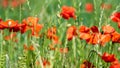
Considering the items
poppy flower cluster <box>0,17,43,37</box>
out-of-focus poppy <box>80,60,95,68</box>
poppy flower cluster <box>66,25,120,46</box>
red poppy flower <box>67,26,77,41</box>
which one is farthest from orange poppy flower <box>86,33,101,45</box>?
poppy flower cluster <box>0,17,43,37</box>

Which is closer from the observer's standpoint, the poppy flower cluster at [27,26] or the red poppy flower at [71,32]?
the poppy flower cluster at [27,26]

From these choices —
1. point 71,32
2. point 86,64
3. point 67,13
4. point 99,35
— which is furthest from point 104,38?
point 67,13

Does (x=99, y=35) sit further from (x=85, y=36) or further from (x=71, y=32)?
(x=71, y=32)

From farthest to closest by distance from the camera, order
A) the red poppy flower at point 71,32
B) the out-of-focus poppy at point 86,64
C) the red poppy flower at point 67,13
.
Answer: the red poppy flower at point 67,13 < the red poppy flower at point 71,32 < the out-of-focus poppy at point 86,64

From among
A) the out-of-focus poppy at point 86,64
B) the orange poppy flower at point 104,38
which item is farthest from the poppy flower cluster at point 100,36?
the out-of-focus poppy at point 86,64

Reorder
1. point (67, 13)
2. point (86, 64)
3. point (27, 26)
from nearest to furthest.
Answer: point (86, 64) → point (27, 26) → point (67, 13)

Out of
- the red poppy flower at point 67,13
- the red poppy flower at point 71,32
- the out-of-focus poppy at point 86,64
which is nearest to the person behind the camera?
the out-of-focus poppy at point 86,64

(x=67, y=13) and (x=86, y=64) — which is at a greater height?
(x=67, y=13)

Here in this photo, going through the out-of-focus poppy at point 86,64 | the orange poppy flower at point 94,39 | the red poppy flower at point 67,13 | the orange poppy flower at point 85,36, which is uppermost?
the red poppy flower at point 67,13

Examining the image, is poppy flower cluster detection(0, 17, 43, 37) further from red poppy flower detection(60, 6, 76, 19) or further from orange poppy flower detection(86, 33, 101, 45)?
orange poppy flower detection(86, 33, 101, 45)

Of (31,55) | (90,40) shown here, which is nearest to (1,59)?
(31,55)

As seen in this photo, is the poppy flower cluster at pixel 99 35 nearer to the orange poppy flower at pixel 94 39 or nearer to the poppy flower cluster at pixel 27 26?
the orange poppy flower at pixel 94 39

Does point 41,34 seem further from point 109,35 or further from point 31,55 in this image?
point 109,35

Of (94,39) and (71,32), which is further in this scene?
(71,32)
